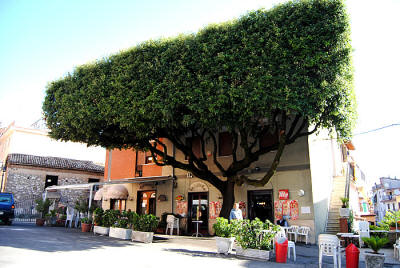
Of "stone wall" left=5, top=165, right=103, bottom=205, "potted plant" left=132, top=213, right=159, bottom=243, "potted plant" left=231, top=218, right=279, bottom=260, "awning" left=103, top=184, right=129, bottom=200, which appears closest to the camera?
"potted plant" left=231, top=218, right=279, bottom=260

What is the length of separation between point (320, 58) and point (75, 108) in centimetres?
1182

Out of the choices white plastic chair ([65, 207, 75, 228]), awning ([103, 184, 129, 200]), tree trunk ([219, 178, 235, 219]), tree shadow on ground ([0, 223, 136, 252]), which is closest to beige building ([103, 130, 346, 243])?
awning ([103, 184, 129, 200])

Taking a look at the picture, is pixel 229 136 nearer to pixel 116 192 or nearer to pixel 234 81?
pixel 234 81

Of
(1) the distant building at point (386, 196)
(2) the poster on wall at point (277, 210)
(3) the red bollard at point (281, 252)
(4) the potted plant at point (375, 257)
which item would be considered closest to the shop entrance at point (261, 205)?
(2) the poster on wall at point (277, 210)

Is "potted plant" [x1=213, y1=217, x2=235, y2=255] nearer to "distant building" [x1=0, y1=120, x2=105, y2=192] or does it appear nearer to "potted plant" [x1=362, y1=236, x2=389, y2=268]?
"potted plant" [x1=362, y1=236, x2=389, y2=268]

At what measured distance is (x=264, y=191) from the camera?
16.7 metres

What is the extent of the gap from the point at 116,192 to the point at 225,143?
868 centimetres

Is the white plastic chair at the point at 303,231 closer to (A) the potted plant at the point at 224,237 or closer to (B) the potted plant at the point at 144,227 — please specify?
(A) the potted plant at the point at 224,237

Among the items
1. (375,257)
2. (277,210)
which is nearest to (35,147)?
(277,210)

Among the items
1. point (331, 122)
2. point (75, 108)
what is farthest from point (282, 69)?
point (75, 108)

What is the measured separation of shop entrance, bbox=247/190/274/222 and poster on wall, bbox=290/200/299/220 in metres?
1.08

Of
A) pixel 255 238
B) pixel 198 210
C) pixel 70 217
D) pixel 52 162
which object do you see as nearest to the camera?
pixel 255 238

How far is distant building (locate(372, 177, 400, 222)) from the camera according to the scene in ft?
211

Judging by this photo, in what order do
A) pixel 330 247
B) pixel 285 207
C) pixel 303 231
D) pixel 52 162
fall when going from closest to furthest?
pixel 330 247
pixel 303 231
pixel 285 207
pixel 52 162
